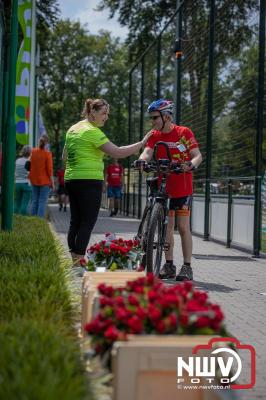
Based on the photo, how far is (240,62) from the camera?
14.0 m

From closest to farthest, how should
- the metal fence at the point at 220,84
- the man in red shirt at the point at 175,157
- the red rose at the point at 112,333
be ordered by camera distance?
the red rose at the point at 112,333
the man in red shirt at the point at 175,157
the metal fence at the point at 220,84

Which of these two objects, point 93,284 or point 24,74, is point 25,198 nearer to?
point 24,74

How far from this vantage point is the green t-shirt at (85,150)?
27.6ft

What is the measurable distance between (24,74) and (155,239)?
11.8m

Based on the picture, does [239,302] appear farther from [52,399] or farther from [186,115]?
[186,115]

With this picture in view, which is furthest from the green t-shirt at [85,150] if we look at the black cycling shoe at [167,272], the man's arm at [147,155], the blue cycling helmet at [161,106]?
the black cycling shoe at [167,272]

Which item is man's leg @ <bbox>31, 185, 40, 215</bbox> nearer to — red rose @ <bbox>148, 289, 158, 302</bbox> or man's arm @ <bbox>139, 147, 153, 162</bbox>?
man's arm @ <bbox>139, 147, 153, 162</bbox>

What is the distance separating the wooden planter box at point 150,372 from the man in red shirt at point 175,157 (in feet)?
17.6

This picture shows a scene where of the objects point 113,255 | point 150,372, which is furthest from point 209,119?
point 150,372

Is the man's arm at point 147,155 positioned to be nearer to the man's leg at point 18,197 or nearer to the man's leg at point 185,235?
the man's leg at point 185,235

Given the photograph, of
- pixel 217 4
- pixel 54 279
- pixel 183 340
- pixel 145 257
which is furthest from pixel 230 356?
pixel 217 4

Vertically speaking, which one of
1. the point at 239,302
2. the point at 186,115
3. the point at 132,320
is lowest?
the point at 239,302

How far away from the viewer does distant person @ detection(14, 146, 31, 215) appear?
61.4 feet

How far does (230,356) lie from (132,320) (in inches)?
16.7
